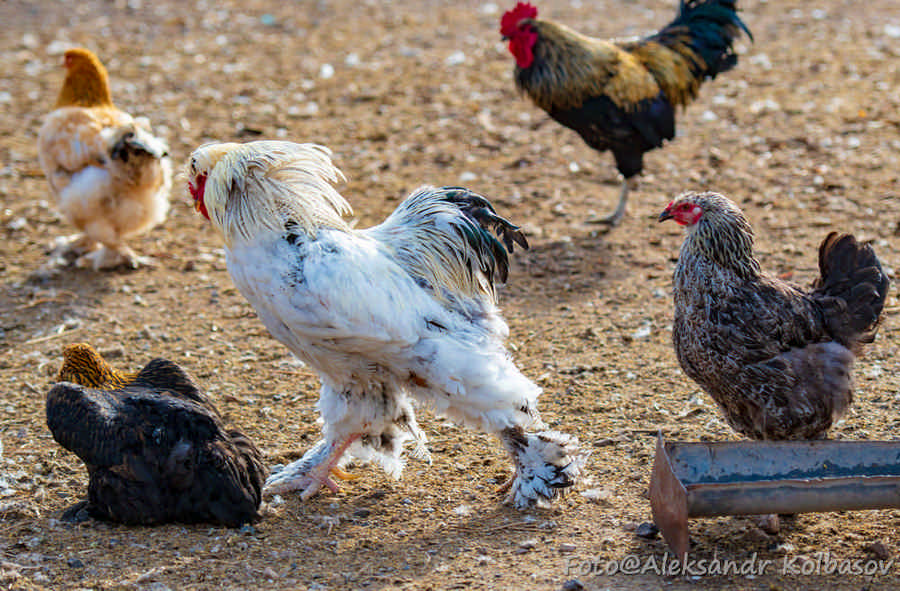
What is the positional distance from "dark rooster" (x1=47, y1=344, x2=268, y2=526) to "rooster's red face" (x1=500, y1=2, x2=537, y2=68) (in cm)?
483

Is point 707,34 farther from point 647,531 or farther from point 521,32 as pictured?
point 647,531

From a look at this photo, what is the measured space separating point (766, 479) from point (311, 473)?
2.25m

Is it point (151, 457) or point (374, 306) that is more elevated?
point (374, 306)

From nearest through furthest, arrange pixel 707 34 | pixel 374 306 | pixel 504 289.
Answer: pixel 374 306 < pixel 504 289 < pixel 707 34

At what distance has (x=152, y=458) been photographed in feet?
13.5

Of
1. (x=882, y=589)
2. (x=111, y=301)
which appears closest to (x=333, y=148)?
(x=111, y=301)

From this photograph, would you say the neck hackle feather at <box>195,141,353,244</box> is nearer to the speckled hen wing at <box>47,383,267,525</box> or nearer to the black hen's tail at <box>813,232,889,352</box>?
the speckled hen wing at <box>47,383,267,525</box>

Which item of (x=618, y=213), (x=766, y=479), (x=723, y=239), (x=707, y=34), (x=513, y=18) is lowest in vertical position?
(x=766, y=479)

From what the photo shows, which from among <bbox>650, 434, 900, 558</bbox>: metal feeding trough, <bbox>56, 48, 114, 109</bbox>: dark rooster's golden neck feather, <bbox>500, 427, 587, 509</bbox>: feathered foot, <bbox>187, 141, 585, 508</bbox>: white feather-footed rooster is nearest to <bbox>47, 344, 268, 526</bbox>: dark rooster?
<bbox>187, 141, 585, 508</bbox>: white feather-footed rooster

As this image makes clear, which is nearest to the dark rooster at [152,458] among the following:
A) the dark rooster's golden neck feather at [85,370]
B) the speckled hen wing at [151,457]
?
the speckled hen wing at [151,457]

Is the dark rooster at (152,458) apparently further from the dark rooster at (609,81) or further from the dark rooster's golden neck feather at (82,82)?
the dark rooster at (609,81)

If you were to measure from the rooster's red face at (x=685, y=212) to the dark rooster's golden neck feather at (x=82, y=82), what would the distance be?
205 inches

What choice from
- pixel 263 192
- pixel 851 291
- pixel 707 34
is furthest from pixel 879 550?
pixel 707 34

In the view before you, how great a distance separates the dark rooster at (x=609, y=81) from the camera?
25.3 feet
